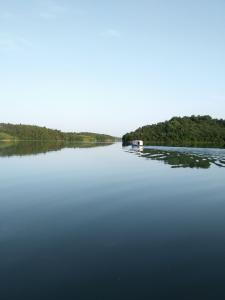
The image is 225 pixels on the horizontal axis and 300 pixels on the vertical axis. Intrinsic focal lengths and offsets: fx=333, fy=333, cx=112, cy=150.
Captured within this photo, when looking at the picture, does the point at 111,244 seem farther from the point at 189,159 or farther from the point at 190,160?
the point at 189,159

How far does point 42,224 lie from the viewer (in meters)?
20.6

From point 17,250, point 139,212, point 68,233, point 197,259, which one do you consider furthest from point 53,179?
point 197,259

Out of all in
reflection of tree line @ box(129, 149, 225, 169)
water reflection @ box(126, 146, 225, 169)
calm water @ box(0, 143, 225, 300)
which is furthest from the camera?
water reflection @ box(126, 146, 225, 169)

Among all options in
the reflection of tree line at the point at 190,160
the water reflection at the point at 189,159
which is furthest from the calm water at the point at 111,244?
the water reflection at the point at 189,159

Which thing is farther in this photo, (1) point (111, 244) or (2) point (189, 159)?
(2) point (189, 159)

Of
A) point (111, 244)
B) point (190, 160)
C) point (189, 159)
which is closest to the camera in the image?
point (111, 244)

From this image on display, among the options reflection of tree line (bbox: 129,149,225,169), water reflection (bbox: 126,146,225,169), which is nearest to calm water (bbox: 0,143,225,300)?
reflection of tree line (bbox: 129,149,225,169)

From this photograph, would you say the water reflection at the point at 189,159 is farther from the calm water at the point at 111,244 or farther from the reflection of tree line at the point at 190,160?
the calm water at the point at 111,244

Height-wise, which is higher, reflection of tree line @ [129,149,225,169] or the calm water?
reflection of tree line @ [129,149,225,169]

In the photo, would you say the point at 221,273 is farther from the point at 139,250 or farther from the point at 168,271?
the point at 139,250

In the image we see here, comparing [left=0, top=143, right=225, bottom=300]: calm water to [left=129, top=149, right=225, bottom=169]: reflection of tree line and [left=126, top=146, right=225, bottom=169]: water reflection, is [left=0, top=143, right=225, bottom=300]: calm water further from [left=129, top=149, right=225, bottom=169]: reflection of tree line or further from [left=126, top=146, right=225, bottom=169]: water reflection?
[left=126, top=146, right=225, bottom=169]: water reflection

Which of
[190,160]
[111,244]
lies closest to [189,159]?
[190,160]

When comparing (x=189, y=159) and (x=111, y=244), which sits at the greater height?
(x=189, y=159)

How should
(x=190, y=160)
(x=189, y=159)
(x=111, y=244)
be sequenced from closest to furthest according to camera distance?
(x=111, y=244) → (x=190, y=160) → (x=189, y=159)
